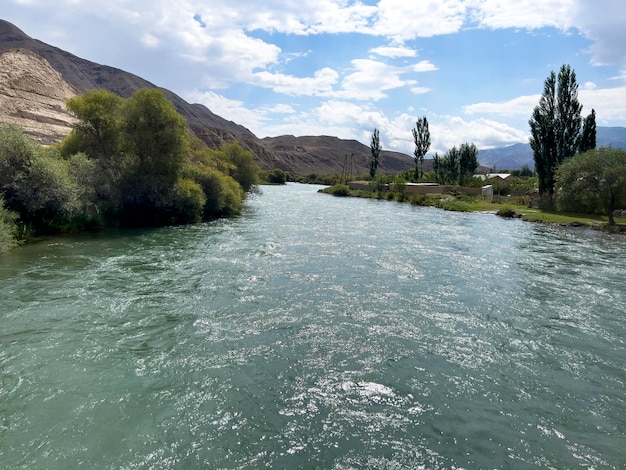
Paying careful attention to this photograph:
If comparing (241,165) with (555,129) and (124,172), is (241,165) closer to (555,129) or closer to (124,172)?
(124,172)

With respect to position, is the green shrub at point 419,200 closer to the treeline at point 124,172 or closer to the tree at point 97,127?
the treeline at point 124,172

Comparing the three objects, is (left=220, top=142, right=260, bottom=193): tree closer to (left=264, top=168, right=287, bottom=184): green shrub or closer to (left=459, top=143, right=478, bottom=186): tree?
(left=459, top=143, right=478, bottom=186): tree

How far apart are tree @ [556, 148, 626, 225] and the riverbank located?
1542mm

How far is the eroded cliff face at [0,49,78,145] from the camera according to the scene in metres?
55.5

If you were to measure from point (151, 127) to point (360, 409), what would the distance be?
100 ft

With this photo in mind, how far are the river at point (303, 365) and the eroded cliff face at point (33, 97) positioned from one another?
1838 inches

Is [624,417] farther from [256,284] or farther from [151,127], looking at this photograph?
[151,127]

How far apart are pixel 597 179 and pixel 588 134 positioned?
21462mm

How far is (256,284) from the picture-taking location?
16.0 meters

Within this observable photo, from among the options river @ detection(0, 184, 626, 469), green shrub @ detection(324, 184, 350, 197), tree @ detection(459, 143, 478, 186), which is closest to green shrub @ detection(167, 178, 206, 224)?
river @ detection(0, 184, 626, 469)

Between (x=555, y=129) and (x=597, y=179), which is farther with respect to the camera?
(x=555, y=129)

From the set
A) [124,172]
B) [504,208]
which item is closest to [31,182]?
[124,172]

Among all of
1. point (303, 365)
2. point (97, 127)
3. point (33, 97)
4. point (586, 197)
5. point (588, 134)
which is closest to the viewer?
point (303, 365)

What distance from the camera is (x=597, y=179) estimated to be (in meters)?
39.0
